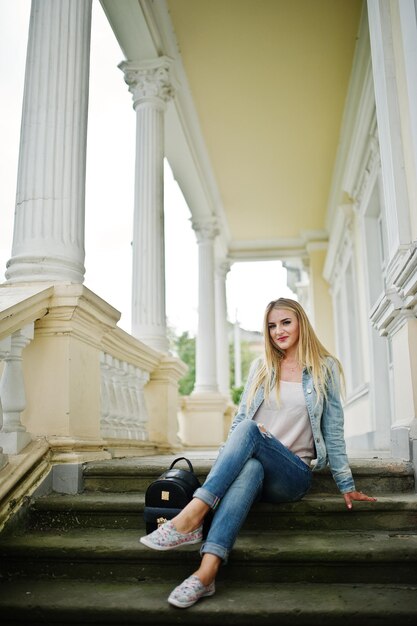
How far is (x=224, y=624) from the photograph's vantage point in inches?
82.6

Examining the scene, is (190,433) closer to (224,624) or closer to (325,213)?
(325,213)

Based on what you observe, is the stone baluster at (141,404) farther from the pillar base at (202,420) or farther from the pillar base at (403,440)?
the pillar base at (202,420)

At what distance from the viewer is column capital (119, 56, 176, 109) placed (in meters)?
6.46

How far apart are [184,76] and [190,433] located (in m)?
5.46

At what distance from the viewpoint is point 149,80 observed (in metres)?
6.48

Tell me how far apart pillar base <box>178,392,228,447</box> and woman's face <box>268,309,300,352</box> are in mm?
6680

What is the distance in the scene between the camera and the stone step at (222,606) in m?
2.09

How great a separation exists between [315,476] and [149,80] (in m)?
4.99

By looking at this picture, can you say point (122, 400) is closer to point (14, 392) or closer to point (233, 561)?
point (14, 392)

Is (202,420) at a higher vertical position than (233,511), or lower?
higher

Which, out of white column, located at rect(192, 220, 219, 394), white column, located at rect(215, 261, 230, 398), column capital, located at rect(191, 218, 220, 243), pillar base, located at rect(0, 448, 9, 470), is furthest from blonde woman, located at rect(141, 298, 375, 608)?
white column, located at rect(215, 261, 230, 398)

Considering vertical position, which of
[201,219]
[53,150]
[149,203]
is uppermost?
[201,219]

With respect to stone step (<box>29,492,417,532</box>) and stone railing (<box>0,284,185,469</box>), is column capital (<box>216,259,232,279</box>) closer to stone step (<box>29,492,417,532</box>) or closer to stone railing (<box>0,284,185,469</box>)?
stone railing (<box>0,284,185,469</box>)

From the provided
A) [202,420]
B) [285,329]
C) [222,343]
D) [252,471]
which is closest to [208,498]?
[252,471]
